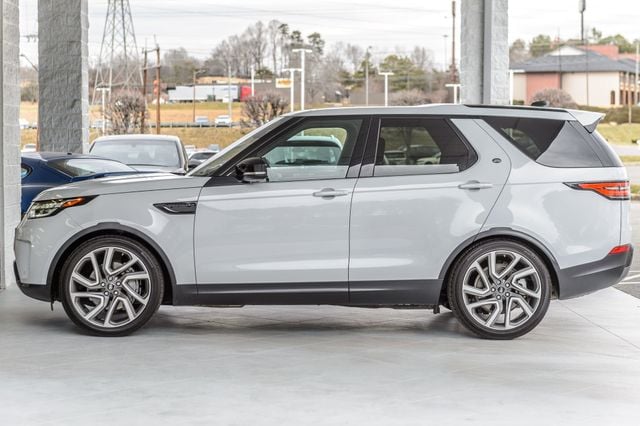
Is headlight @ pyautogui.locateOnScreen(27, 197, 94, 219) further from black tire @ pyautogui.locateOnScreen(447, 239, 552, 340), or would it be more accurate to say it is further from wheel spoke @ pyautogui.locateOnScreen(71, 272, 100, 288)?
black tire @ pyautogui.locateOnScreen(447, 239, 552, 340)

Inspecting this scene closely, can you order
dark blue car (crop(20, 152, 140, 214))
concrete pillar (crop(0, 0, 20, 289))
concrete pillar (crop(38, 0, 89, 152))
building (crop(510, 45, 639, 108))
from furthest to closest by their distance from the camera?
building (crop(510, 45, 639, 108)) → concrete pillar (crop(38, 0, 89, 152)) → dark blue car (crop(20, 152, 140, 214)) → concrete pillar (crop(0, 0, 20, 289))

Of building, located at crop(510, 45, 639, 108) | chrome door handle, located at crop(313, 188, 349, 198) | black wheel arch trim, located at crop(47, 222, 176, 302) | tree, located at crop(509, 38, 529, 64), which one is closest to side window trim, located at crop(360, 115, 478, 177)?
chrome door handle, located at crop(313, 188, 349, 198)

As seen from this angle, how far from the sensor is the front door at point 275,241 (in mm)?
8133

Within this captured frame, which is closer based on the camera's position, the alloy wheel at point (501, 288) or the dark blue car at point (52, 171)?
the alloy wheel at point (501, 288)

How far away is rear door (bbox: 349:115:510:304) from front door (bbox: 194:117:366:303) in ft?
0.42

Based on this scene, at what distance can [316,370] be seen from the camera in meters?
7.08

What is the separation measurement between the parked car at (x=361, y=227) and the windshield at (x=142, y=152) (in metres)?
9.53

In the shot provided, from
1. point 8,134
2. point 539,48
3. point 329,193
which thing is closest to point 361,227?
point 329,193

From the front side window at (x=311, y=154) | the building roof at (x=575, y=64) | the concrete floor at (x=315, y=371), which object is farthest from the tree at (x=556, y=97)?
the front side window at (x=311, y=154)

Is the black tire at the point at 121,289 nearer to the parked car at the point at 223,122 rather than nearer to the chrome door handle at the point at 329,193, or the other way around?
the chrome door handle at the point at 329,193

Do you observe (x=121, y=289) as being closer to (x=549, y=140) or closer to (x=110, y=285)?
(x=110, y=285)

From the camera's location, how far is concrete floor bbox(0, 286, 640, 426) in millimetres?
5891

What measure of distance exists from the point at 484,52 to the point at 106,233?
822 centimetres

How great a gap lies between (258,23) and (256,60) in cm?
471
